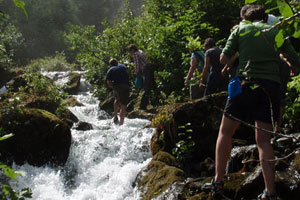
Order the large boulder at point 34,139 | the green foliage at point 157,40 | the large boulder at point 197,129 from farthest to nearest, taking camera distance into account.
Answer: the green foliage at point 157,40
the large boulder at point 34,139
the large boulder at point 197,129

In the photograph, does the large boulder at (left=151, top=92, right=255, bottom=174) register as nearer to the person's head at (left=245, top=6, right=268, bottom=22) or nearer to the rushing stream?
the rushing stream

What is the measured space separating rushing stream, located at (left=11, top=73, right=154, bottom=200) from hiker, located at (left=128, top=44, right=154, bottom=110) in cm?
256

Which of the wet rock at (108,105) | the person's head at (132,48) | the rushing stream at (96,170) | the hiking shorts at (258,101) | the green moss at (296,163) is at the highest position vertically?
the person's head at (132,48)

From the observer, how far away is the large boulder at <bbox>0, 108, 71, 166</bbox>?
7.55 m

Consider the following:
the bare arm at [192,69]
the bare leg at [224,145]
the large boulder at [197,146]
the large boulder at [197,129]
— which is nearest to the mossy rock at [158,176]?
the large boulder at [197,146]

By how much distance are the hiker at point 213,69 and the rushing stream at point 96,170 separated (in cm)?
206

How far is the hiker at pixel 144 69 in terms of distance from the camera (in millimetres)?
10383

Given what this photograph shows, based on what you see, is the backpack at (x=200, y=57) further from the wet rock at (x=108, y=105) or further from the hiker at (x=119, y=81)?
the wet rock at (x=108, y=105)

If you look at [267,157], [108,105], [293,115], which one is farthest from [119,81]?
[267,157]

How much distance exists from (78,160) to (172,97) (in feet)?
10.3

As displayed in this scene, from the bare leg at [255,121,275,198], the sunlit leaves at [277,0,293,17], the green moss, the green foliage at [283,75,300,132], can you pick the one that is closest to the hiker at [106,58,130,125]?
the green foliage at [283,75,300,132]

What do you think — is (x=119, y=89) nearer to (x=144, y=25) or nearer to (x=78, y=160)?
(x=78, y=160)

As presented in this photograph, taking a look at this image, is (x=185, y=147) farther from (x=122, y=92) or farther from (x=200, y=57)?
(x=122, y=92)

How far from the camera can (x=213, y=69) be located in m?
6.94
